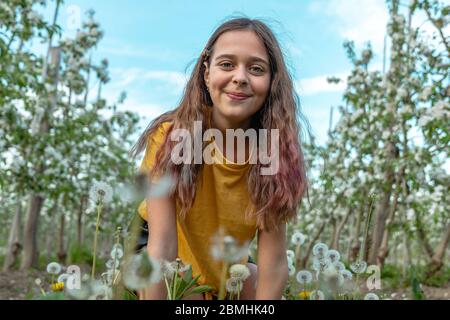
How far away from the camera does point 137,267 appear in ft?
2.05

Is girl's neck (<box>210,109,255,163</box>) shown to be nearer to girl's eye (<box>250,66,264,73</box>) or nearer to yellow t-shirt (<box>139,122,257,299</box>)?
yellow t-shirt (<box>139,122,257,299</box>)

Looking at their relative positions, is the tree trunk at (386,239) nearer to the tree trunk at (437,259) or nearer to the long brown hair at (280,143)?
the tree trunk at (437,259)

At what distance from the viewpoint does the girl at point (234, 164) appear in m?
1.31

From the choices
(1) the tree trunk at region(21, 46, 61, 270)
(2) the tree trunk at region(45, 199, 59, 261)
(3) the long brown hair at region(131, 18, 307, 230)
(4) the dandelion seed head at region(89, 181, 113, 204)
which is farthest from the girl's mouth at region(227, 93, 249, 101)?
(2) the tree trunk at region(45, 199, 59, 261)

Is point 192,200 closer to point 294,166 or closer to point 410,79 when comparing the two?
point 294,166

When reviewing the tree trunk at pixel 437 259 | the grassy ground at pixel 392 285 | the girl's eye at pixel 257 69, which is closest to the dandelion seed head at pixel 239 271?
the girl's eye at pixel 257 69

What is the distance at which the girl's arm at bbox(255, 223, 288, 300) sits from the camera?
1364 millimetres

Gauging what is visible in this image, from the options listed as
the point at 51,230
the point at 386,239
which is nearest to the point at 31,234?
the point at 51,230

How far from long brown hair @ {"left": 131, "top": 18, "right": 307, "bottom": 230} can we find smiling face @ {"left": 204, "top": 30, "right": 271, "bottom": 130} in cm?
10

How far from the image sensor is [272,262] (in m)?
1.40

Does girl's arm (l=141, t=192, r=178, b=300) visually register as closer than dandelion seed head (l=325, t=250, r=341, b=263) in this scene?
Yes

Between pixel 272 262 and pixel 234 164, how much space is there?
29 centimetres

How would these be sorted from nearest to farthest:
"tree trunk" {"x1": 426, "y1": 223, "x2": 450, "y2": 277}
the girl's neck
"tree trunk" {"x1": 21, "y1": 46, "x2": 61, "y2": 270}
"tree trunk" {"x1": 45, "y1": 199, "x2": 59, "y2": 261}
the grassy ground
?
1. the girl's neck
2. the grassy ground
3. "tree trunk" {"x1": 426, "y1": 223, "x2": 450, "y2": 277}
4. "tree trunk" {"x1": 21, "y1": 46, "x2": 61, "y2": 270}
5. "tree trunk" {"x1": 45, "y1": 199, "x2": 59, "y2": 261}
